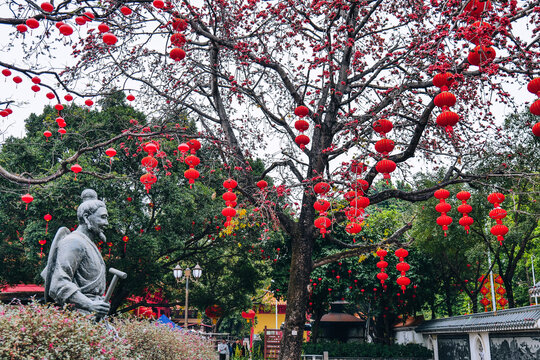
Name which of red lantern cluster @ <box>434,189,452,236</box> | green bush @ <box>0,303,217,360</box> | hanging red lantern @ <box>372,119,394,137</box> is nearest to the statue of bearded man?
green bush @ <box>0,303,217,360</box>

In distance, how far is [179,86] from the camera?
10148 millimetres

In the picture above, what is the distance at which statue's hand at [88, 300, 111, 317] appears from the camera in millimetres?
4879

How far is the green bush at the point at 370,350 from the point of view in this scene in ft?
69.2

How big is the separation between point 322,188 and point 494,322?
29.5 feet

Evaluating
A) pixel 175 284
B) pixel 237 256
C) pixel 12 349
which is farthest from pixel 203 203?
pixel 12 349

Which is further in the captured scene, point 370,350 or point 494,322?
point 370,350

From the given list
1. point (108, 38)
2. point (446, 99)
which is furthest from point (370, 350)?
point (108, 38)

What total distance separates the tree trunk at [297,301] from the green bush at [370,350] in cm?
1390

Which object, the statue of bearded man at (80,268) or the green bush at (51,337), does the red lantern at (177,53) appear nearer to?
the statue of bearded man at (80,268)

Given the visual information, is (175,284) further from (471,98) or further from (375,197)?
(471,98)

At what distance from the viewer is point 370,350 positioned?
70.4 feet

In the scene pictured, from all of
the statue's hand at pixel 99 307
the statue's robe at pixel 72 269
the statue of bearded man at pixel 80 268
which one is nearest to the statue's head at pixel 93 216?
the statue of bearded man at pixel 80 268

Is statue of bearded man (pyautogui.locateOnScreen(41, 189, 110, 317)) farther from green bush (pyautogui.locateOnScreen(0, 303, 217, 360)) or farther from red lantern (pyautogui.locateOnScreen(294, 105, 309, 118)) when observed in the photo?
red lantern (pyautogui.locateOnScreen(294, 105, 309, 118))

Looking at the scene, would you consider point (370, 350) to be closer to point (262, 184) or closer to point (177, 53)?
point (262, 184)
